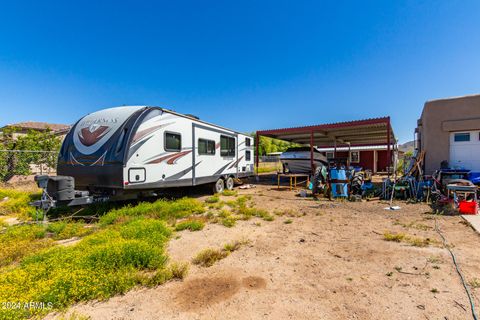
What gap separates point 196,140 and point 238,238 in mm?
4546

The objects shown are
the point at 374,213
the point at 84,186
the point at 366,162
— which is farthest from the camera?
the point at 366,162

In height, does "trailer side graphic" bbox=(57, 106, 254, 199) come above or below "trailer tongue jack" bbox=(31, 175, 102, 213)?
above

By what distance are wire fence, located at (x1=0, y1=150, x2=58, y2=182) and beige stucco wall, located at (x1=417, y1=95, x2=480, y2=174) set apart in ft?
64.6

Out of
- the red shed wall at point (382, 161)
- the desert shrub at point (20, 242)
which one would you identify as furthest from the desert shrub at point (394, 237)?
the red shed wall at point (382, 161)

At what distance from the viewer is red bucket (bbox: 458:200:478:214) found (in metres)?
6.19

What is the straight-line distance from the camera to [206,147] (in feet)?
28.8

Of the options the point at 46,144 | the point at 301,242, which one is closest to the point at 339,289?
the point at 301,242

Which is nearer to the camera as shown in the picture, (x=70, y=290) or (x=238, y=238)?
(x=70, y=290)

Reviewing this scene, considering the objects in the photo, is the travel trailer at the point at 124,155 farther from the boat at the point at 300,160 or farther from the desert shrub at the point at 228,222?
the boat at the point at 300,160

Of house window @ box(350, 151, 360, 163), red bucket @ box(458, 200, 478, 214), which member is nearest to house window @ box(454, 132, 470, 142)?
red bucket @ box(458, 200, 478, 214)

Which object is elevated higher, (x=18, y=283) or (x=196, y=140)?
(x=196, y=140)

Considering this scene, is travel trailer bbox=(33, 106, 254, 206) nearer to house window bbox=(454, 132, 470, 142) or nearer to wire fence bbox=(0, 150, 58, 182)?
wire fence bbox=(0, 150, 58, 182)

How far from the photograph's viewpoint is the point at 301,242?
4.43 meters

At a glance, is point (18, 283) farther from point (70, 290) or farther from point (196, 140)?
point (196, 140)
